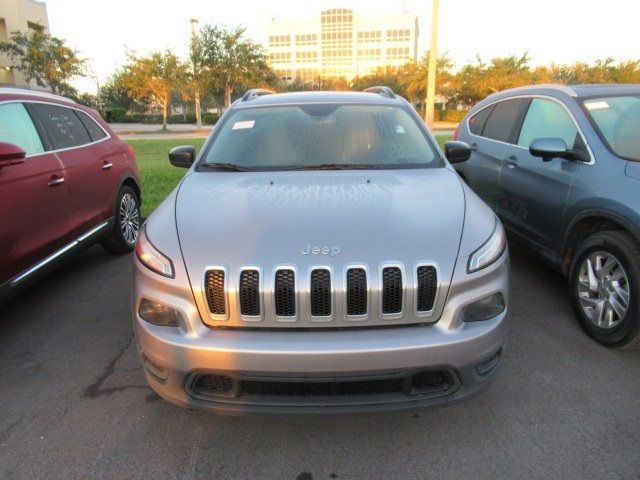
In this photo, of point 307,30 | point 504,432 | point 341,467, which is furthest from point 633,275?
point 307,30

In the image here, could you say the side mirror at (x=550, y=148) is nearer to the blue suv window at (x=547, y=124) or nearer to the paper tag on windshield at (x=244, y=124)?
the blue suv window at (x=547, y=124)

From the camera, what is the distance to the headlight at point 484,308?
2170 millimetres

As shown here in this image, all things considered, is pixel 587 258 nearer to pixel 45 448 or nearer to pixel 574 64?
pixel 45 448

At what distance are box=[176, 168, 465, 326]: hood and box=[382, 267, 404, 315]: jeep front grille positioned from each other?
0.16 feet

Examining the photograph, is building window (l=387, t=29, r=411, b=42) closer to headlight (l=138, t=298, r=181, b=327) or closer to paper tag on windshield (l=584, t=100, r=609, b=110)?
paper tag on windshield (l=584, t=100, r=609, b=110)

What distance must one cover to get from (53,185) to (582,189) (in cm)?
416

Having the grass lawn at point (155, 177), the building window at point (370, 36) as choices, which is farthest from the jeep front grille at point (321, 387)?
the building window at point (370, 36)

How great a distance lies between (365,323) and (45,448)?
174 cm

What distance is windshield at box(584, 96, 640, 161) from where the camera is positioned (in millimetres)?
3532

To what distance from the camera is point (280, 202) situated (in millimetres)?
2623

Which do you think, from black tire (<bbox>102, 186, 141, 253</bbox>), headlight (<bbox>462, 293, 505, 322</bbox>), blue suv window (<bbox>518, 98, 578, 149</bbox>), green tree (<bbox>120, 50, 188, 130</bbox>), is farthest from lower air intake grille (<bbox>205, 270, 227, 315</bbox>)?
green tree (<bbox>120, 50, 188, 130</bbox>)

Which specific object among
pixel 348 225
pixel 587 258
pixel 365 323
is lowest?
pixel 587 258

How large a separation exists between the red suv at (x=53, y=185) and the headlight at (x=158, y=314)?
5.46ft

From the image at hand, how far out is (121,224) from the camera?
17.7 feet
